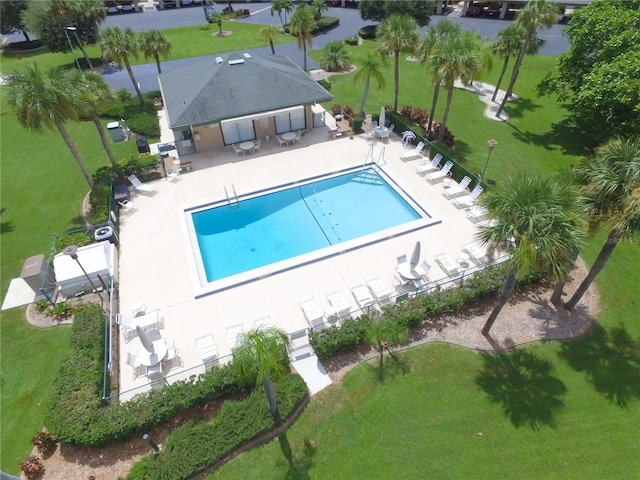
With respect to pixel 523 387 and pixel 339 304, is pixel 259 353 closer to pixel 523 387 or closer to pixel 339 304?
pixel 339 304

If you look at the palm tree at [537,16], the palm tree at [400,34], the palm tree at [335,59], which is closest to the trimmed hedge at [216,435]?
the palm tree at [400,34]

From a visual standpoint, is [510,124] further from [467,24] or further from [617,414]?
[467,24]

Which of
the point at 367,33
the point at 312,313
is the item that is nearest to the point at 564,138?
the point at 312,313

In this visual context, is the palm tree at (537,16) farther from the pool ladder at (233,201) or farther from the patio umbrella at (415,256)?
the pool ladder at (233,201)

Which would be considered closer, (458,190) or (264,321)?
(264,321)

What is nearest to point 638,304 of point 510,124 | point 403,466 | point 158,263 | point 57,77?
point 403,466

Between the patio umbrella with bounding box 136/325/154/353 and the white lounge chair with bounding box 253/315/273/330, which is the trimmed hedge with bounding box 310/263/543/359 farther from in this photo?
the patio umbrella with bounding box 136/325/154/353
